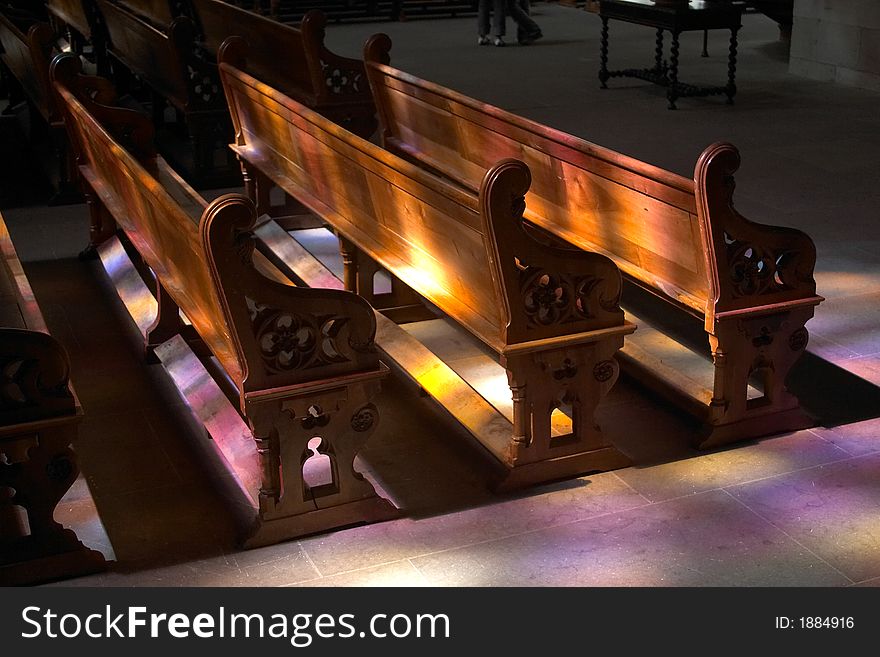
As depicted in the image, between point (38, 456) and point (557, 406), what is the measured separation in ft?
4.33

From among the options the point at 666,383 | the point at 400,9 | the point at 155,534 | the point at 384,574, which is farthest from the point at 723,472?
the point at 400,9

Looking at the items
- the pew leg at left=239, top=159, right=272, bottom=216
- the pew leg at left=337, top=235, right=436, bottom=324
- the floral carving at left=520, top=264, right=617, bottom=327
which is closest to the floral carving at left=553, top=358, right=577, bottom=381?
Answer: the floral carving at left=520, top=264, right=617, bottom=327

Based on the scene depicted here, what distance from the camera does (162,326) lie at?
420 cm

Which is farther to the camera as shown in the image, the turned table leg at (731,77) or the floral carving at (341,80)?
the turned table leg at (731,77)

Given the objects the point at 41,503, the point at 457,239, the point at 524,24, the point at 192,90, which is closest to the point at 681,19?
the point at 192,90

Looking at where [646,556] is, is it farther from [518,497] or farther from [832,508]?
[832,508]

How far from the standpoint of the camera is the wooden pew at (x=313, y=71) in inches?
237

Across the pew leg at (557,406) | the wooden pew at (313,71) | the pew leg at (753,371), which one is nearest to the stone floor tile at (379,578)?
the pew leg at (557,406)

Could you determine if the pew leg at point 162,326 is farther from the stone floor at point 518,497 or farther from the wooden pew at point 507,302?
the wooden pew at point 507,302

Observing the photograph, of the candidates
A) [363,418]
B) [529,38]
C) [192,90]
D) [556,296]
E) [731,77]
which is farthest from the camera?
[529,38]

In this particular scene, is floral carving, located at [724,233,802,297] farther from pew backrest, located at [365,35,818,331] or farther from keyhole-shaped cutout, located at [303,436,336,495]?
keyhole-shaped cutout, located at [303,436,336,495]

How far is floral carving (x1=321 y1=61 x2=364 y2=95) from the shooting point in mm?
6070

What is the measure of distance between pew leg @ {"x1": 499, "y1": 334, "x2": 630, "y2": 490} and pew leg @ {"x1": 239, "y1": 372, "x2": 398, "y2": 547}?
1.30ft

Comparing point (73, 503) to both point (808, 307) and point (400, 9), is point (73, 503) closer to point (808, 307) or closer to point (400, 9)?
point (808, 307)
